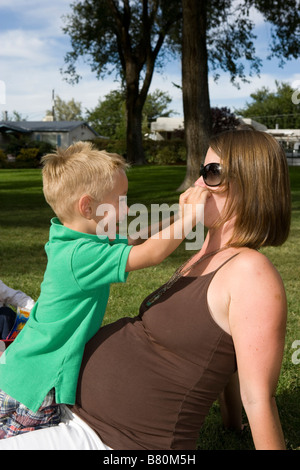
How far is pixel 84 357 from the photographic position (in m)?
2.35

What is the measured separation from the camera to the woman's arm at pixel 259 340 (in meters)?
1.96

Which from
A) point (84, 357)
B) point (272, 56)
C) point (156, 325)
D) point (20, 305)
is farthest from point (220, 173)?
point (272, 56)

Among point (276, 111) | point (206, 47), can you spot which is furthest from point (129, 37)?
point (276, 111)

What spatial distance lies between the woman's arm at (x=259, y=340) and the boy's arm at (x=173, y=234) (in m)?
0.28

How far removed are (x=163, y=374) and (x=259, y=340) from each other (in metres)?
0.40

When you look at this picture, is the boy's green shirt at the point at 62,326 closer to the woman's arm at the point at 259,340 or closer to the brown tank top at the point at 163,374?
the brown tank top at the point at 163,374

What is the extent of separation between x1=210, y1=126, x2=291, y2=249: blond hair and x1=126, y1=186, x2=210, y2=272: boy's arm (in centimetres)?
Result: 12

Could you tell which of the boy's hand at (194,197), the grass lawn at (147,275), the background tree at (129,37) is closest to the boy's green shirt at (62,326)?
the boy's hand at (194,197)

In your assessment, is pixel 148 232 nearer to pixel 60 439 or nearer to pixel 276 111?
pixel 60 439

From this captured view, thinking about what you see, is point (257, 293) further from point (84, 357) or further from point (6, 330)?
point (6, 330)

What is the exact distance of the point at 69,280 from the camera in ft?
7.46

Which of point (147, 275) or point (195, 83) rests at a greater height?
point (195, 83)

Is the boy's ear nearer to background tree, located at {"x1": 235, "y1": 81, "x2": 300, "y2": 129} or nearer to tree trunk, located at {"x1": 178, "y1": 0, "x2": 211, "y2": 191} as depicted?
tree trunk, located at {"x1": 178, "y1": 0, "x2": 211, "y2": 191}
